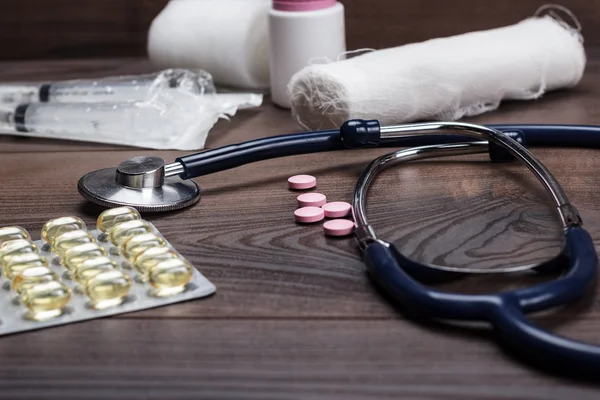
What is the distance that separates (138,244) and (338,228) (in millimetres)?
135

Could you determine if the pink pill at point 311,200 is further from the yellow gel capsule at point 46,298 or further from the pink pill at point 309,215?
the yellow gel capsule at point 46,298

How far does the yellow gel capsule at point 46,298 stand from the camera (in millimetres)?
493

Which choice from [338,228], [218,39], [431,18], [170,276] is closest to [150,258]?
[170,276]

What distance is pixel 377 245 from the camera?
52 cm

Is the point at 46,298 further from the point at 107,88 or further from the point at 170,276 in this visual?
the point at 107,88

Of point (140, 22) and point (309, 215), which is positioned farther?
Answer: point (140, 22)

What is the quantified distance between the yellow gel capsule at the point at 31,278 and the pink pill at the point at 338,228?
0.18 meters

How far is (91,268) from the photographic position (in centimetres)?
52

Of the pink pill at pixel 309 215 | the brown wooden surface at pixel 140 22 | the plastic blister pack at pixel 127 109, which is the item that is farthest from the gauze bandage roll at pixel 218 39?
the pink pill at pixel 309 215

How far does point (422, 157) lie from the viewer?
0.75 metres

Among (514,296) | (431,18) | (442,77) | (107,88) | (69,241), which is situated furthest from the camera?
(431,18)

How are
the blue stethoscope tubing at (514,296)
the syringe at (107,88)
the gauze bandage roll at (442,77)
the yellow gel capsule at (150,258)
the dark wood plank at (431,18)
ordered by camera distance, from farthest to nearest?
the dark wood plank at (431,18) → the syringe at (107,88) → the gauze bandage roll at (442,77) → the yellow gel capsule at (150,258) → the blue stethoscope tubing at (514,296)

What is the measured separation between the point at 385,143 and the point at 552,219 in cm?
17

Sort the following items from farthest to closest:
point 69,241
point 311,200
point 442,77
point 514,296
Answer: point 442,77
point 311,200
point 69,241
point 514,296
